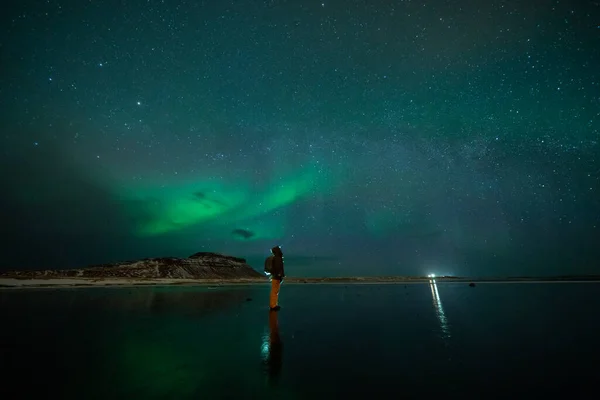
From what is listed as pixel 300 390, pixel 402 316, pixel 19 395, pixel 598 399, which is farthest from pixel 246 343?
pixel 402 316

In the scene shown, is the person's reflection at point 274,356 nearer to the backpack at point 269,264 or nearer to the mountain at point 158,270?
the backpack at point 269,264

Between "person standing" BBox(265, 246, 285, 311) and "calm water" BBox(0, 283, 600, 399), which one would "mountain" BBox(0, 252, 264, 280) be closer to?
"person standing" BBox(265, 246, 285, 311)

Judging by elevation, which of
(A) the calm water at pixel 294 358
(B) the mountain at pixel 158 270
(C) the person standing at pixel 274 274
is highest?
(B) the mountain at pixel 158 270

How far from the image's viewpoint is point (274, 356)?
6.51m

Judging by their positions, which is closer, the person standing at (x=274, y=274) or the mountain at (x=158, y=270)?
the person standing at (x=274, y=274)

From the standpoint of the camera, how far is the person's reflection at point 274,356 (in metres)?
5.25

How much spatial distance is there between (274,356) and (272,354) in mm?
181

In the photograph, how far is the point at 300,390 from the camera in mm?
4578

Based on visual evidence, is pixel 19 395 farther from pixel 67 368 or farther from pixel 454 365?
Result: pixel 454 365

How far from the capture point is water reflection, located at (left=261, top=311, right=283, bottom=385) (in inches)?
209

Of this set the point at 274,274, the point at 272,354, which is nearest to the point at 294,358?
the point at 272,354

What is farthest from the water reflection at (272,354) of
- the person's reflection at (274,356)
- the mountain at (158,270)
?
the mountain at (158,270)

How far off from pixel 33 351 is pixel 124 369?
2.87 m

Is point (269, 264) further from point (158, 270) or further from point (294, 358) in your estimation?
point (158, 270)
